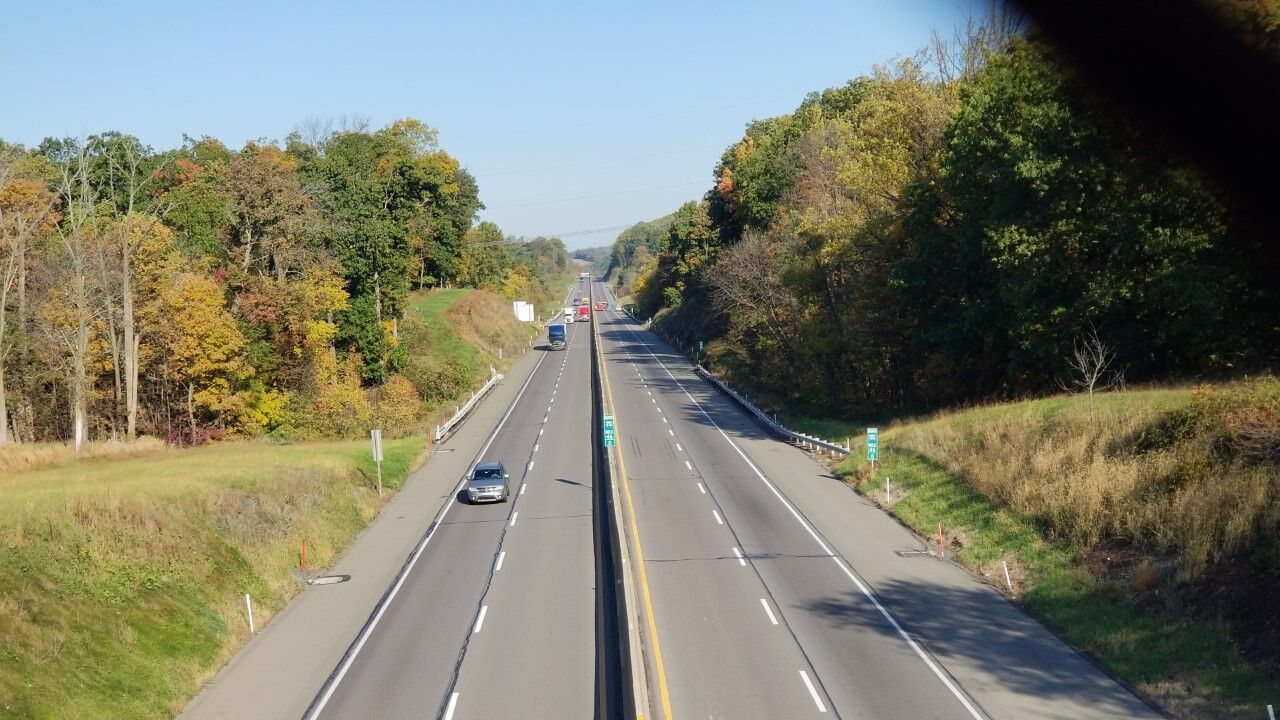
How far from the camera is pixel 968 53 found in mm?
52000

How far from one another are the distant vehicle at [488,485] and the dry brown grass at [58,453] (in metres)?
15.0

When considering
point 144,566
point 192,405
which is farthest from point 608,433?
point 192,405

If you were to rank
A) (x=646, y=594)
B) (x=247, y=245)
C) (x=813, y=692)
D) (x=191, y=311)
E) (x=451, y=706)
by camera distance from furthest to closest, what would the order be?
(x=247, y=245)
(x=191, y=311)
(x=646, y=594)
(x=451, y=706)
(x=813, y=692)

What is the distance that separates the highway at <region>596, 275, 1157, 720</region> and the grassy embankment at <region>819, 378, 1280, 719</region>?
1.06 meters

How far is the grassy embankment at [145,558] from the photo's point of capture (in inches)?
715

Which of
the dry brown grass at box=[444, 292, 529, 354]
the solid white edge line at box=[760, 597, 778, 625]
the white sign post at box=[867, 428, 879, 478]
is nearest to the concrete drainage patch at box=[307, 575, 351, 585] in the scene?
the solid white edge line at box=[760, 597, 778, 625]

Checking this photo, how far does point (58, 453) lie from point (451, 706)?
98.0 ft

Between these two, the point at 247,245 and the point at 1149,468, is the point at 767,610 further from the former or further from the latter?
the point at 247,245

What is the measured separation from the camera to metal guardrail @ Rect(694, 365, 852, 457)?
1704 inches

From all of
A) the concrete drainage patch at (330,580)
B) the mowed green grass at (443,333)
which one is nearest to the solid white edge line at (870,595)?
the concrete drainage patch at (330,580)

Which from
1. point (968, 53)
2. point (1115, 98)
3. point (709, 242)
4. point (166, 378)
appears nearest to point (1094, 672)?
point (1115, 98)

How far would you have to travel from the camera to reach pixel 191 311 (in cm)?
5325

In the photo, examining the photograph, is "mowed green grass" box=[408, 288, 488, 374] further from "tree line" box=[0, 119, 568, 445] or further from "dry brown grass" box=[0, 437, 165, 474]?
"dry brown grass" box=[0, 437, 165, 474]

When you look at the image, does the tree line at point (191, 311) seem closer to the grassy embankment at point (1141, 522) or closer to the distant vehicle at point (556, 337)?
the distant vehicle at point (556, 337)
